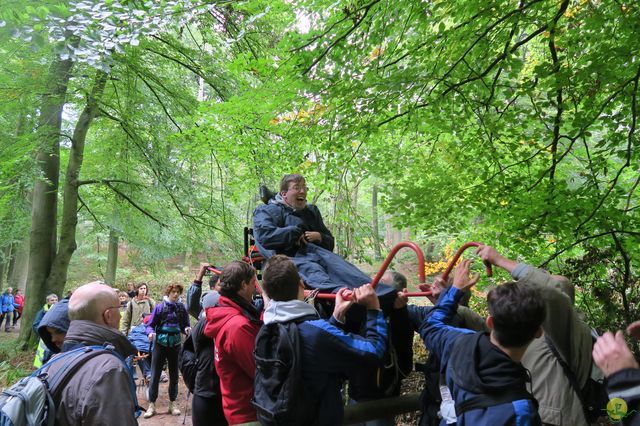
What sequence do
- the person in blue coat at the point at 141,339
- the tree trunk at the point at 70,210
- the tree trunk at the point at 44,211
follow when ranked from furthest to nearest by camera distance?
the tree trunk at the point at 70,210, the tree trunk at the point at 44,211, the person in blue coat at the point at 141,339

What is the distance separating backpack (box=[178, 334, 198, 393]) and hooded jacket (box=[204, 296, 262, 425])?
1.79 ft

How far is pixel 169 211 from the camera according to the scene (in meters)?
11.5

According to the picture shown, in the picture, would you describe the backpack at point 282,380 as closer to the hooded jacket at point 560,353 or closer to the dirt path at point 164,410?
the hooded jacket at point 560,353

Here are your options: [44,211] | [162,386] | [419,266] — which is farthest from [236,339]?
[44,211]

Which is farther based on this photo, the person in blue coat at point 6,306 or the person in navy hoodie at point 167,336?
the person in blue coat at point 6,306

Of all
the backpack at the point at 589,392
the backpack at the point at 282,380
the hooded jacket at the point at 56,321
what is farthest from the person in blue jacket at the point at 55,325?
the backpack at the point at 589,392

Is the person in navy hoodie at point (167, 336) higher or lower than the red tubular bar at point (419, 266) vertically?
lower

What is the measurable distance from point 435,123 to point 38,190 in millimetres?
9990

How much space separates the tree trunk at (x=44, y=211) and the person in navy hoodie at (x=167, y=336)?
5094mm

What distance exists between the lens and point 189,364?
11.3 feet

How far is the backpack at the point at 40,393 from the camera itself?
163cm

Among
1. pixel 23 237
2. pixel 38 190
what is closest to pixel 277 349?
pixel 38 190

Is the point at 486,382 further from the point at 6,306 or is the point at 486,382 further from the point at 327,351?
the point at 6,306

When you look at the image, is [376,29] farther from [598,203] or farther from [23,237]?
[23,237]
